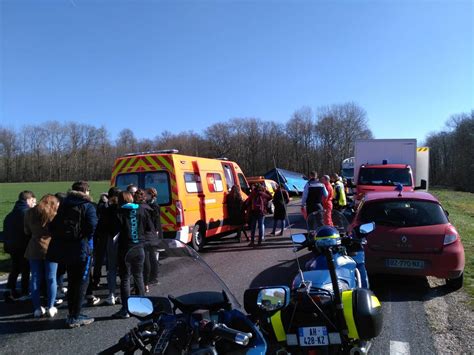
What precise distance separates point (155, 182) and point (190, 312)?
737 centimetres

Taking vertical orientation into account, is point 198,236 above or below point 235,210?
below

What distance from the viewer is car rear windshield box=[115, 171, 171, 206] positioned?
9.25 metres

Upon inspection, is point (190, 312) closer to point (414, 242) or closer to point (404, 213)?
point (414, 242)

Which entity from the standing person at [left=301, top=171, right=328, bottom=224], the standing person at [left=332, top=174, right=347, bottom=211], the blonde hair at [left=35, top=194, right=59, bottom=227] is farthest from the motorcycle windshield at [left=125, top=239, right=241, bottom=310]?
the standing person at [left=332, top=174, right=347, bottom=211]

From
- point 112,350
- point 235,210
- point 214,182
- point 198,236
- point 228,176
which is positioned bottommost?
point 198,236

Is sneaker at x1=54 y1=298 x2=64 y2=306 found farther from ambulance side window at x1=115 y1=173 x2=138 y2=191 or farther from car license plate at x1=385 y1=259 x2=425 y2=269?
car license plate at x1=385 y1=259 x2=425 y2=269

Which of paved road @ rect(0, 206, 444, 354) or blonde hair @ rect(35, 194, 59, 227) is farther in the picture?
blonde hair @ rect(35, 194, 59, 227)

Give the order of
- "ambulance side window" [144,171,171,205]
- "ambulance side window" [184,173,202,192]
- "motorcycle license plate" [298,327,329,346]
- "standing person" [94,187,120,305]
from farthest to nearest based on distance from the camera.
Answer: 1. "ambulance side window" [184,173,202,192]
2. "ambulance side window" [144,171,171,205]
3. "standing person" [94,187,120,305]
4. "motorcycle license plate" [298,327,329,346]

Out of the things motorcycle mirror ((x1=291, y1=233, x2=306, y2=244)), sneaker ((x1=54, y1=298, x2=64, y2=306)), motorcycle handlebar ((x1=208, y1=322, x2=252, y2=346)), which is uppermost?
motorcycle mirror ((x1=291, y1=233, x2=306, y2=244))

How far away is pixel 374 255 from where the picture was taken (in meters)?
6.38

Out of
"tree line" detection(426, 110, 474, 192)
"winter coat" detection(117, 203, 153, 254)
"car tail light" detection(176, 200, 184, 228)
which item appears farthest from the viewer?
"tree line" detection(426, 110, 474, 192)

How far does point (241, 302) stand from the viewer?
3.42 meters

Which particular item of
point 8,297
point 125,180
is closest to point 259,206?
point 125,180

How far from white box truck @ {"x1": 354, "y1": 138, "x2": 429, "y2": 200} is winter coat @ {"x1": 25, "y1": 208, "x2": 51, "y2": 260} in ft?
35.1
